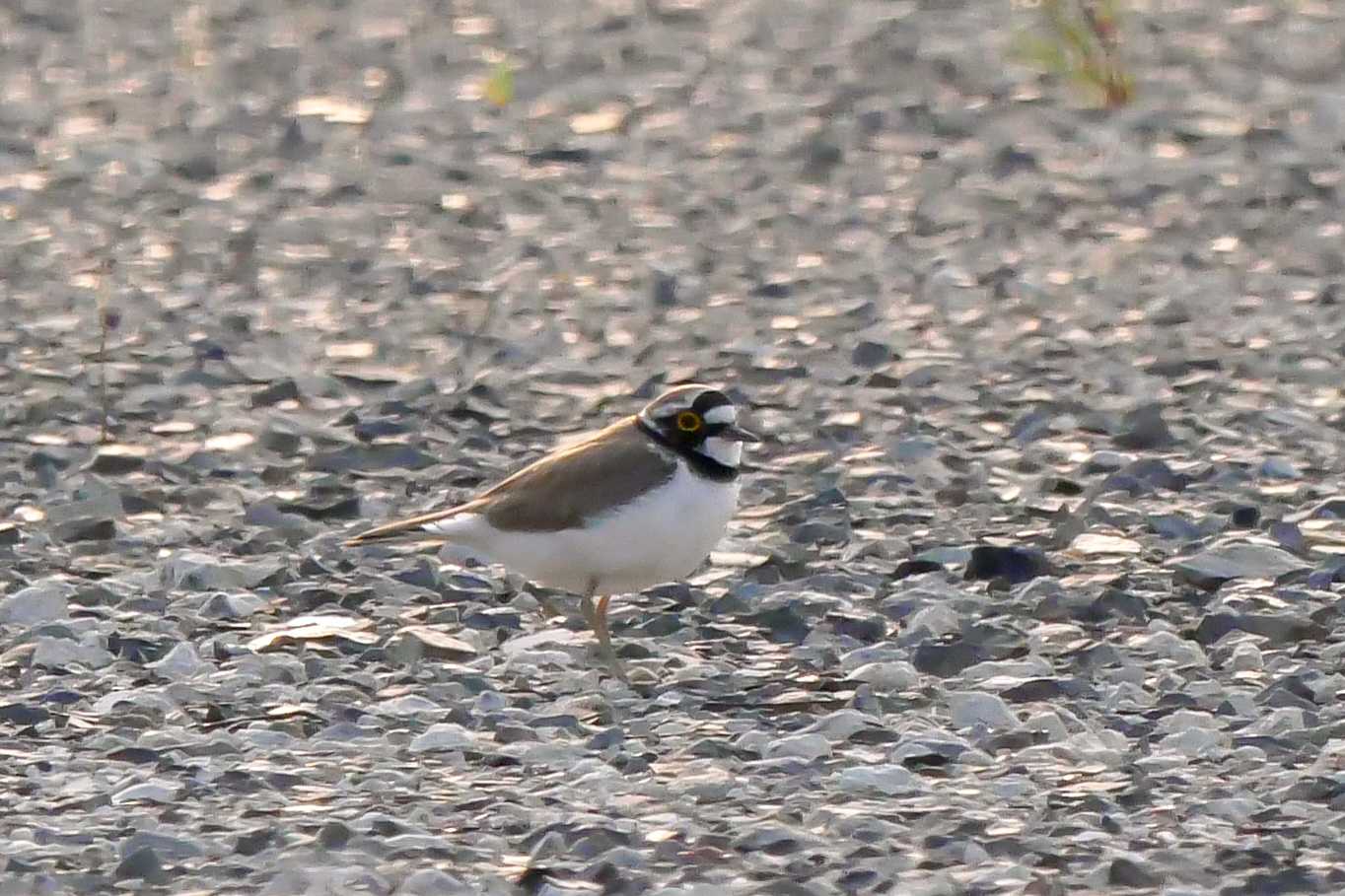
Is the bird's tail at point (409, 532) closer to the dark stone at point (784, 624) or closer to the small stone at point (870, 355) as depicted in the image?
the dark stone at point (784, 624)

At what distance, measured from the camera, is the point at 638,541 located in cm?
764

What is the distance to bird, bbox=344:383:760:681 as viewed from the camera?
7.66m

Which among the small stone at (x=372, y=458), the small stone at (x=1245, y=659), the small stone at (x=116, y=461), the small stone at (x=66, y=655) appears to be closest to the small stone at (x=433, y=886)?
the small stone at (x=66, y=655)

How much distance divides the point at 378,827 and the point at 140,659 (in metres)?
1.55

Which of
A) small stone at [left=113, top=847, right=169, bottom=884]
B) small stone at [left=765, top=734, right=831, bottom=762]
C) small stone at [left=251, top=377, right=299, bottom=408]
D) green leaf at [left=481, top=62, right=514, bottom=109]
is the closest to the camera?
small stone at [left=113, top=847, right=169, bottom=884]

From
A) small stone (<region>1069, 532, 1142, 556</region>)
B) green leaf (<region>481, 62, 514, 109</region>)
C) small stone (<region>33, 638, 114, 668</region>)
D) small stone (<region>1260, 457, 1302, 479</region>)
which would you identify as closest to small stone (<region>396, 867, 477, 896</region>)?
small stone (<region>33, 638, 114, 668</region>)

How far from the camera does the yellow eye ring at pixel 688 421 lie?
7.92 m

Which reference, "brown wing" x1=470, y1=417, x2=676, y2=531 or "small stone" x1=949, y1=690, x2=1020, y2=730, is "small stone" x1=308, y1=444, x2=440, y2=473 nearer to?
"brown wing" x1=470, y1=417, x2=676, y2=531

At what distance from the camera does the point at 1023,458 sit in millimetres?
9789

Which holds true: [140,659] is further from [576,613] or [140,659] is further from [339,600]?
[576,613]

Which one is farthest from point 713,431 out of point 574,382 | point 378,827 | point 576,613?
point 574,382

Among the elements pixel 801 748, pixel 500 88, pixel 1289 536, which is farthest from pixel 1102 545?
pixel 500 88

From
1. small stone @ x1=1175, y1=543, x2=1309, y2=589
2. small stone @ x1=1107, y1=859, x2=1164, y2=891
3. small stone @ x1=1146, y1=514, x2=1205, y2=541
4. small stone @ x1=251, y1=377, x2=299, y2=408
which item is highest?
small stone @ x1=1107, y1=859, x2=1164, y2=891

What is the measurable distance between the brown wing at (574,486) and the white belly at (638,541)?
0.04 m
